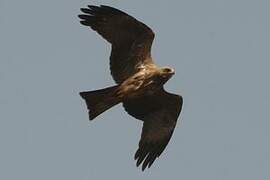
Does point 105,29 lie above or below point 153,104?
above

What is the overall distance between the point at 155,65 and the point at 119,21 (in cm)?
125

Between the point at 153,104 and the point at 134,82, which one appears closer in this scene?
the point at 134,82

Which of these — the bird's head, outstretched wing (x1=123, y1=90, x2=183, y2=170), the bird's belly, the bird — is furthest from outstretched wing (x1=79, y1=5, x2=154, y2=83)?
outstretched wing (x1=123, y1=90, x2=183, y2=170)

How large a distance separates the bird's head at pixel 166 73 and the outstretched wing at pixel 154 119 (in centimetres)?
115

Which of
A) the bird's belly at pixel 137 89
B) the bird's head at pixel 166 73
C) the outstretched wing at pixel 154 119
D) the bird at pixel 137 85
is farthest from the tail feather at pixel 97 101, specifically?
the outstretched wing at pixel 154 119

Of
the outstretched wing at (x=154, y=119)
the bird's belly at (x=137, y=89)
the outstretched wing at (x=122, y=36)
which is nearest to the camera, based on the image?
the bird's belly at (x=137, y=89)

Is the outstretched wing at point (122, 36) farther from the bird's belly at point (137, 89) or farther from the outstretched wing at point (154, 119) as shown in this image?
the outstretched wing at point (154, 119)

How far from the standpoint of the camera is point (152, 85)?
60.3 ft

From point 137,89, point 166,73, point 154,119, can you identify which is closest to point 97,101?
point 137,89

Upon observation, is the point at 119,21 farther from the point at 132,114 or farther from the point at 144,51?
the point at 132,114

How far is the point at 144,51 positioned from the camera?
18.9m

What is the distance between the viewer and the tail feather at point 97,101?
1792cm

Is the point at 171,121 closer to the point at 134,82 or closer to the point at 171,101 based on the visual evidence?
the point at 171,101

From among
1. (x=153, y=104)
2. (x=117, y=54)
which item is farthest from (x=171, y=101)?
(x=117, y=54)
